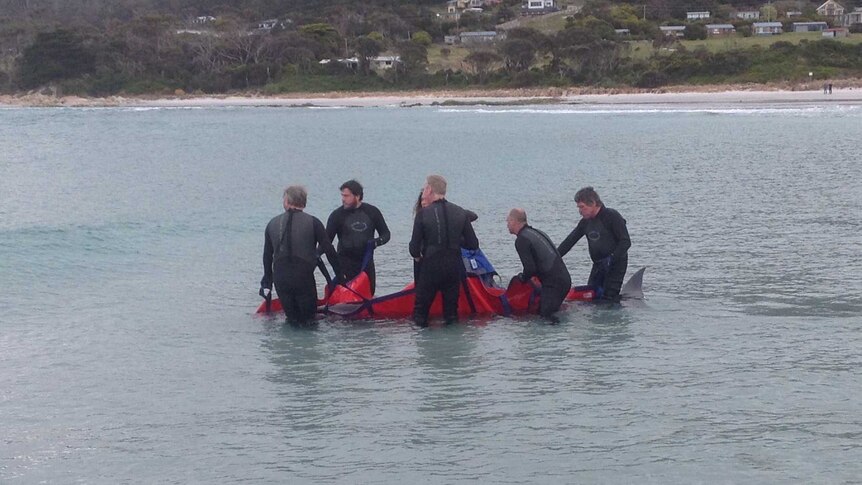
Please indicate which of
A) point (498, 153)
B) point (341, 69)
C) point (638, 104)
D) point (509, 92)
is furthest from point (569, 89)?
point (498, 153)

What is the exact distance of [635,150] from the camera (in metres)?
36.1

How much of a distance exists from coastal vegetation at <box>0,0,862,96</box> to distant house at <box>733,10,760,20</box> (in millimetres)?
1682

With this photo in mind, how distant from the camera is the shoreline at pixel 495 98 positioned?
6488 centimetres

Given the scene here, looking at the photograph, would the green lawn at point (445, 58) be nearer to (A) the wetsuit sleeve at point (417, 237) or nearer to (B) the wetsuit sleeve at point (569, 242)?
(B) the wetsuit sleeve at point (569, 242)

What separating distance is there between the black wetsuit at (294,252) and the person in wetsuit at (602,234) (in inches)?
93.4

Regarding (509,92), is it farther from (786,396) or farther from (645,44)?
(786,396)

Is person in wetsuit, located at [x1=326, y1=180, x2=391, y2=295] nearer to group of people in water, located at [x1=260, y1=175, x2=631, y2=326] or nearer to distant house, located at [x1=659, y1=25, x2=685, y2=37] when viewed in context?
group of people in water, located at [x1=260, y1=175, x2=631, y2=326]

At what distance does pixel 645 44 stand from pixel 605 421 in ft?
287

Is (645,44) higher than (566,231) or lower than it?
higher

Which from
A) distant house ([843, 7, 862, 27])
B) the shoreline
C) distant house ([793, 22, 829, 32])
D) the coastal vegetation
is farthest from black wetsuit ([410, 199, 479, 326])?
distant house ([843, 7, 862, 27])

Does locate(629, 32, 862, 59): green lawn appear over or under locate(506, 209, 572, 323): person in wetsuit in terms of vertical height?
over

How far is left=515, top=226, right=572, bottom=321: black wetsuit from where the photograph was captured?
1005 cm

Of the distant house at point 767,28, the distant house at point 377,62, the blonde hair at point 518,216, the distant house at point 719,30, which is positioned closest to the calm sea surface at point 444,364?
the blonde hair at point 518,216

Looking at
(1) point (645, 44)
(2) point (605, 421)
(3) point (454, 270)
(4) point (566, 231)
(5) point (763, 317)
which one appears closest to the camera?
(2) point (605, 421)
